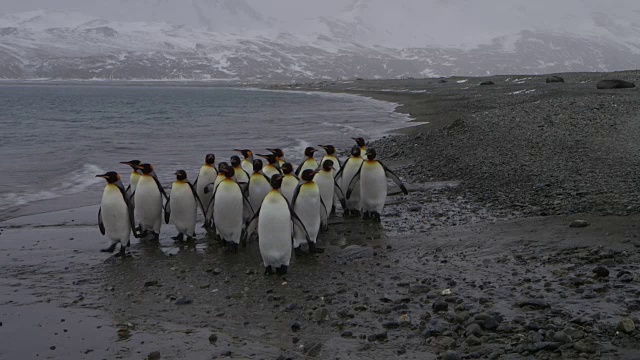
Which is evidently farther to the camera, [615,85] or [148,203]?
[615,85]

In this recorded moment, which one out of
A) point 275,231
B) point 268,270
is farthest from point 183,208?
point 268,270

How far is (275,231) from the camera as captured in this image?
251 inches

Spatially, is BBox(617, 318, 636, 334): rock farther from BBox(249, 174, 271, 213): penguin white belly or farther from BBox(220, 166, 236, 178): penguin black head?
BBox(249, 174, 271, 213): penguin white belly

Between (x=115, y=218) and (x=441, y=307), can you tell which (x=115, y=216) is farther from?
(x=441, y=307)

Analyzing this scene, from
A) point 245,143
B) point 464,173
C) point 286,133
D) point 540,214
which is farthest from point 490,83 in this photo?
point 540,214

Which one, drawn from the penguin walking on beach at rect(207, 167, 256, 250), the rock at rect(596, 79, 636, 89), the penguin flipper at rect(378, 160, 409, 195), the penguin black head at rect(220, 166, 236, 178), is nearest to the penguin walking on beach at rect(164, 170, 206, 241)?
the penguin walking on beach at rect(207, 167, 256, 250)

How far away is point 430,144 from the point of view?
14281 mm

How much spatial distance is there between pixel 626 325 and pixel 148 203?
5.77m

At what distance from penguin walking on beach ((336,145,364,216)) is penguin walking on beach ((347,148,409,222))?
22 centimetres

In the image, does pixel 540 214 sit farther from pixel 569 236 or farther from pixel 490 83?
pixel 490 83

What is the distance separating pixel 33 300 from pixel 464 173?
7.10 meters

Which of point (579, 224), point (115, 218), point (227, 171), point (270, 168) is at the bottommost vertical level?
point (579, 224)

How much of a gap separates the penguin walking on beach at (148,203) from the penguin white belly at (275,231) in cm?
201

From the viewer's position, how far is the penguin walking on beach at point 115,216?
7359 mm
